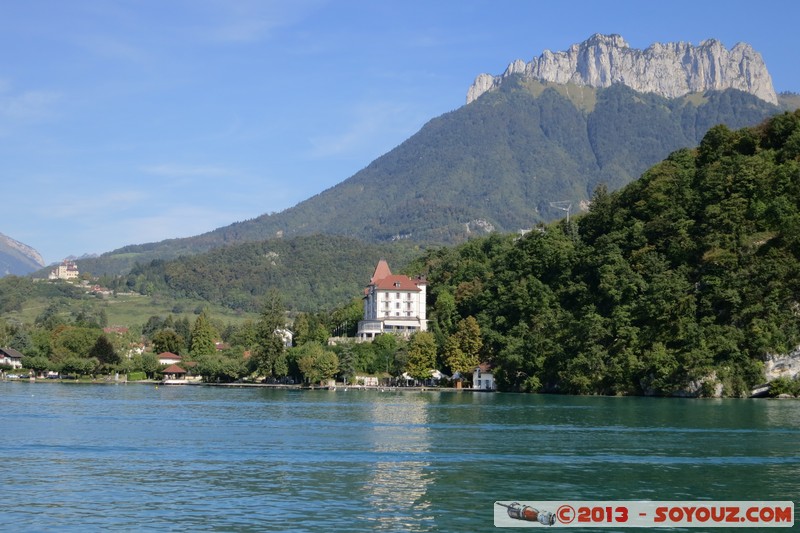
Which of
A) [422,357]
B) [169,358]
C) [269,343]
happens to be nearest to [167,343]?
[169,358]

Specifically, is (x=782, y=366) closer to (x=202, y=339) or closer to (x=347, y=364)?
(x=347, y=364)

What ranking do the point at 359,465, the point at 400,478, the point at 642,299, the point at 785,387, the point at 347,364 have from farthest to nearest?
the point at 347,364, the point at 642,299, the point at 785,387, the point at 359,465, the point at 400,478

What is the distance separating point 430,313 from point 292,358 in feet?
80.5

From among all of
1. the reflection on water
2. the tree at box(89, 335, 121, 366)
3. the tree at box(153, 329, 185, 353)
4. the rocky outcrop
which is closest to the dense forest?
the rocky outcrop

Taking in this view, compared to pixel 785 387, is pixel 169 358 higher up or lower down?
higher up

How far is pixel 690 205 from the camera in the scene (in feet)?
350

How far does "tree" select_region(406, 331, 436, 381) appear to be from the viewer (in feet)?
393

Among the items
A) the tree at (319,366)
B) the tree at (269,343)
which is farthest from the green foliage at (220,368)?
the tree at (319,366)

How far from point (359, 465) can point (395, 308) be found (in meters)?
105

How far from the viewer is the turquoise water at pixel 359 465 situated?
29250 millimetres

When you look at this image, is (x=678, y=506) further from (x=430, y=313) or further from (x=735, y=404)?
(x=430, y=313)

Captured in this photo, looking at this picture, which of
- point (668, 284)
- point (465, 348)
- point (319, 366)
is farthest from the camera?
point (319, 366)

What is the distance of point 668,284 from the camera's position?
95938 mm

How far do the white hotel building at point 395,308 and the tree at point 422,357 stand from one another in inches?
815
